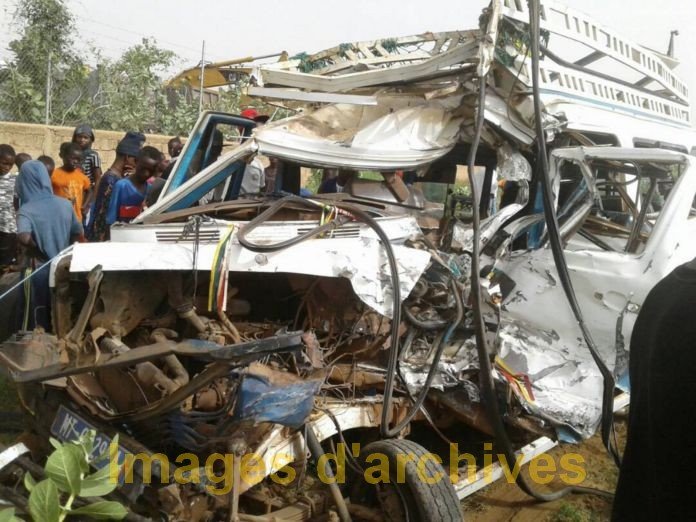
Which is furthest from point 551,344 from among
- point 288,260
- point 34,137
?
point 34,137

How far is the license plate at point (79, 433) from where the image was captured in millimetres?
2761

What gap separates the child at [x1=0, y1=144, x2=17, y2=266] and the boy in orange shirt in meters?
0.44

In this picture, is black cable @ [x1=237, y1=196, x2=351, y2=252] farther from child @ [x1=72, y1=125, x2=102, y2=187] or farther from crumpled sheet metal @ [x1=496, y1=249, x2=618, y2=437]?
child @ [x1=72, y1=125, x2=102, y2=187]

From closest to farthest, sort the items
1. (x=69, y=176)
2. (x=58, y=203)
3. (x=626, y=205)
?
(x=626, y=205)
(x=58, y=203)
(x=69, y=176)

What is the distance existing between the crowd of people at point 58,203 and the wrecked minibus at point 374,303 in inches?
42.3

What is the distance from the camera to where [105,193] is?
240 inches

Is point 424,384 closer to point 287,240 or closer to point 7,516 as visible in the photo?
point 287,240

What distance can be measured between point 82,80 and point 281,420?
39.2 ft

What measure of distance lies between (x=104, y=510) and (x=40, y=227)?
3031 millimetres

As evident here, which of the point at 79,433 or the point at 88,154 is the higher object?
the point at 88,154

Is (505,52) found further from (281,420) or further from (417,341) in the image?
(281,420)

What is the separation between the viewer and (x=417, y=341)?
11.9 ft

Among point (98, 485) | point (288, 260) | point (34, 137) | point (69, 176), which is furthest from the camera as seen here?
point (34, 137)

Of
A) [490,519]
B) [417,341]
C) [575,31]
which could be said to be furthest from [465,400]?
[575,31]
